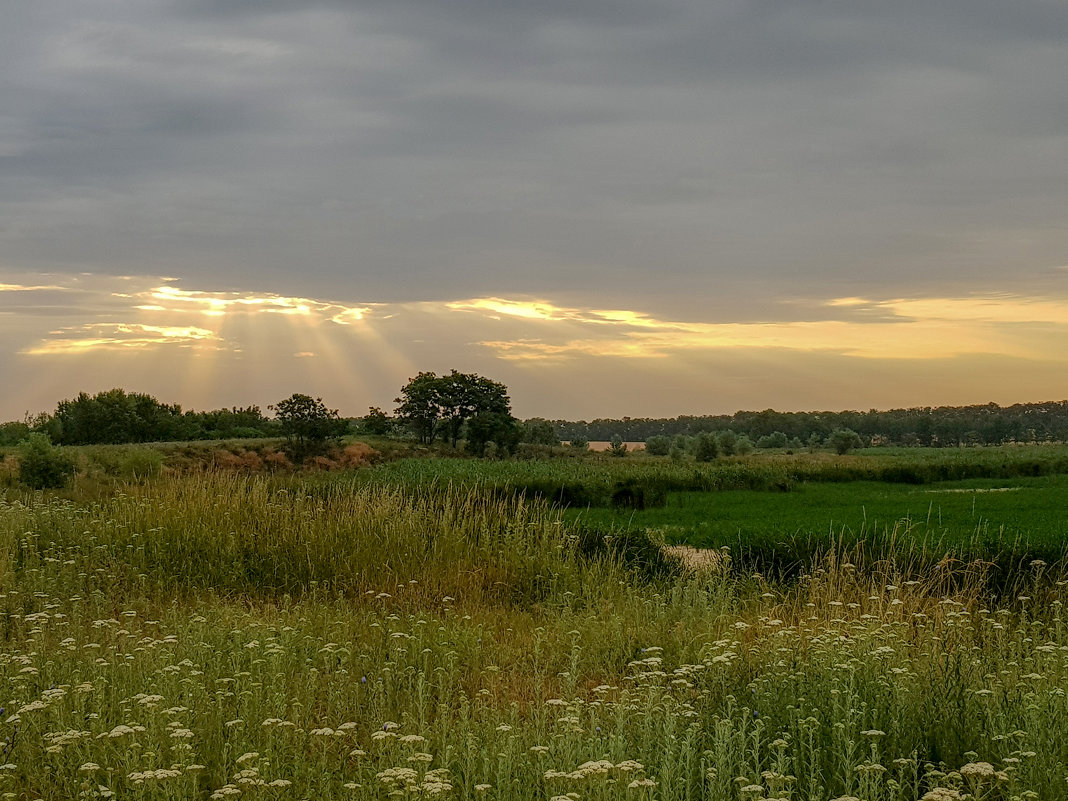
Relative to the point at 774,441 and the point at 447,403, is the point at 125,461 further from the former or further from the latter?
the point at 774,441

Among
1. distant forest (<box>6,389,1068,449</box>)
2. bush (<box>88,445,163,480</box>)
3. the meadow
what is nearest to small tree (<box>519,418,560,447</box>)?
distant forest (<box>6,389,1068,449</box>)

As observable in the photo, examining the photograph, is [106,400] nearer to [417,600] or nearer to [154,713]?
[417,600]

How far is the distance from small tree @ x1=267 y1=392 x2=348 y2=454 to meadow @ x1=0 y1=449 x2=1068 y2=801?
26.7 meters

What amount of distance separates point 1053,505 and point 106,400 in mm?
44648

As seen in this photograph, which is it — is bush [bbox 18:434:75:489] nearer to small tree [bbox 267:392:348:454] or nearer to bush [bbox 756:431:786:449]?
small tree [bbox 267:392:348:454]

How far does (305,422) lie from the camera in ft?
138

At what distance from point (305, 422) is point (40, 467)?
1676cm

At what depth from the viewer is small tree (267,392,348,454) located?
137ft

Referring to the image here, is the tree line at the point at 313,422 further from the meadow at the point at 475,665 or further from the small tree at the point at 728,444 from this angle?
the meadow at the point at 475,665

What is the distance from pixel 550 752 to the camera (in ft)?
14.8

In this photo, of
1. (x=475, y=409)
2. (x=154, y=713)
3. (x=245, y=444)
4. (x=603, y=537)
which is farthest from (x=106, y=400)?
(x=154, y=713)

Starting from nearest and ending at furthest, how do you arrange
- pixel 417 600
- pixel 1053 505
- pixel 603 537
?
pixel 417 600 → pixel 603 537 → pixel 1053 505

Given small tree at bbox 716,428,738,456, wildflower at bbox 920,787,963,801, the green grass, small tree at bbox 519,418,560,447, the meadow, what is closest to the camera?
wildflower at bbox 920,787,963,801

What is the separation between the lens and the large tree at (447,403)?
173 feet
